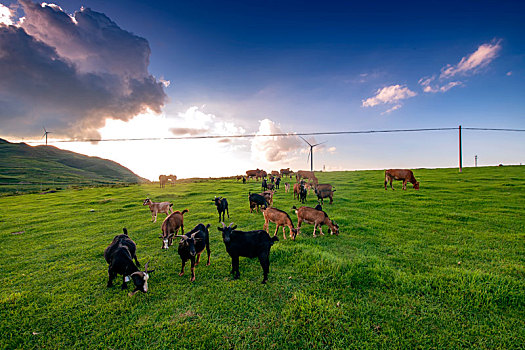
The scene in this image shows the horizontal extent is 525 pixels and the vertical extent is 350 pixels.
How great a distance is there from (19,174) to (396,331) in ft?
567

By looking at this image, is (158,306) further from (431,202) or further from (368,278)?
(431,202)

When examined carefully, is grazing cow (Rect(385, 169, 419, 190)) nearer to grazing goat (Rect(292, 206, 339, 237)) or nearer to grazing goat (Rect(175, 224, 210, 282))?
grazing goat (Rect(292, 206, 339, 237))

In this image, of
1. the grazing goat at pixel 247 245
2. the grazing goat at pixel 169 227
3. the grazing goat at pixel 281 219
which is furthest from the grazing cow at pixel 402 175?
the grazing goat at pixel 169 227

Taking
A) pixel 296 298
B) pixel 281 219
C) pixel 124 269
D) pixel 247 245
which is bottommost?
pixel 296 298

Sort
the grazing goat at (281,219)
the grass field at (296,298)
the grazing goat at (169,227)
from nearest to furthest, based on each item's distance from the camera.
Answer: the grass field at (296,298) → the grazing goat at (169,227) → the grazing goat at (281,219)

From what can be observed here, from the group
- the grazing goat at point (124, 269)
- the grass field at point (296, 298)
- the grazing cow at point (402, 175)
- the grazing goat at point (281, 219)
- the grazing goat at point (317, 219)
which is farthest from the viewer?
A: the grazing cow at point (402, 175)

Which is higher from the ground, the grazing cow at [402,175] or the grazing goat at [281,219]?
the grazing cow at [402,175]

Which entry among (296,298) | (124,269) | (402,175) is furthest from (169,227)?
(402,175)

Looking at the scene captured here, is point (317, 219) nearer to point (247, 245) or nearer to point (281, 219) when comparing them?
point (281, 219)

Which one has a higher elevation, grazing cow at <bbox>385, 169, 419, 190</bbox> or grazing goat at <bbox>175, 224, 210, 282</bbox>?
grazing cow at <bbox>385, 169, 419, 190</bbox>

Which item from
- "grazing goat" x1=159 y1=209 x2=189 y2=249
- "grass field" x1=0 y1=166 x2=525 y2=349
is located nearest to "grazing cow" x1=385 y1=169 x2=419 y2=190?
"grass field" x1=0 y1=166 x2=525 y2=349

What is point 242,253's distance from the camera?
622 centimetres

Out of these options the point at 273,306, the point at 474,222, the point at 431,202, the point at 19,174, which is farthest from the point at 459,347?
the point at 19,174

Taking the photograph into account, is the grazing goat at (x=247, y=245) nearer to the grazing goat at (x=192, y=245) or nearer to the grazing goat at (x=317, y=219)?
the grazing goat at (x=192, y=245)
